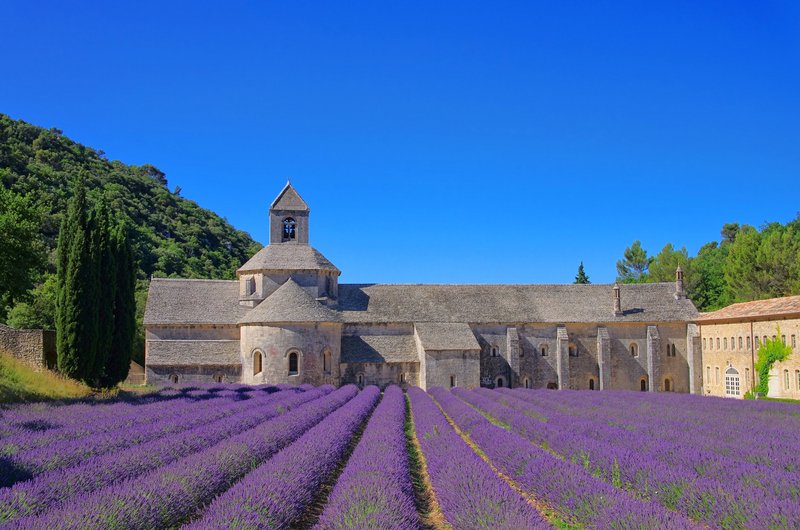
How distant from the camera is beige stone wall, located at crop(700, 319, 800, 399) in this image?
36.6 m

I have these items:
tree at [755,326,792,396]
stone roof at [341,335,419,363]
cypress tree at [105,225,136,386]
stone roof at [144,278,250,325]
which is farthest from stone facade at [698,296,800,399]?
cypress tree at [105,225,136,386]

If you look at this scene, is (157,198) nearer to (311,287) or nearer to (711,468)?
(311,287)

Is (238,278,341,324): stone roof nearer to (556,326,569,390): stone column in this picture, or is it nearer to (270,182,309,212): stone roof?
(270,182,309,212): stone roof

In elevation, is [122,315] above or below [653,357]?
above

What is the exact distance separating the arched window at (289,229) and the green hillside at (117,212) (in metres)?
13.2

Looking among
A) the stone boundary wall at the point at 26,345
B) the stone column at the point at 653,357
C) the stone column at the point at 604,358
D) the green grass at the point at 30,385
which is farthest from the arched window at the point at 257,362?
the stone column at the point at 653,357

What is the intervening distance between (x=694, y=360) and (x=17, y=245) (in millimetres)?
40796

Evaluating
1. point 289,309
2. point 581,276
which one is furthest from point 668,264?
point 289,309

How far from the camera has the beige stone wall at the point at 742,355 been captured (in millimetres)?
36625

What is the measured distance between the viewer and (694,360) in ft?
153

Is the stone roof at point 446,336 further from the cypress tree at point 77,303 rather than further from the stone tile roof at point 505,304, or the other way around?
the cypress tree at point 77,303

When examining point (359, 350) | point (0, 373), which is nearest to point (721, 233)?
point (359, 350)

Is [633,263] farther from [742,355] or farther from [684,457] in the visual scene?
[684,457]

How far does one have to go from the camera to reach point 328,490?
1305 centimetres
